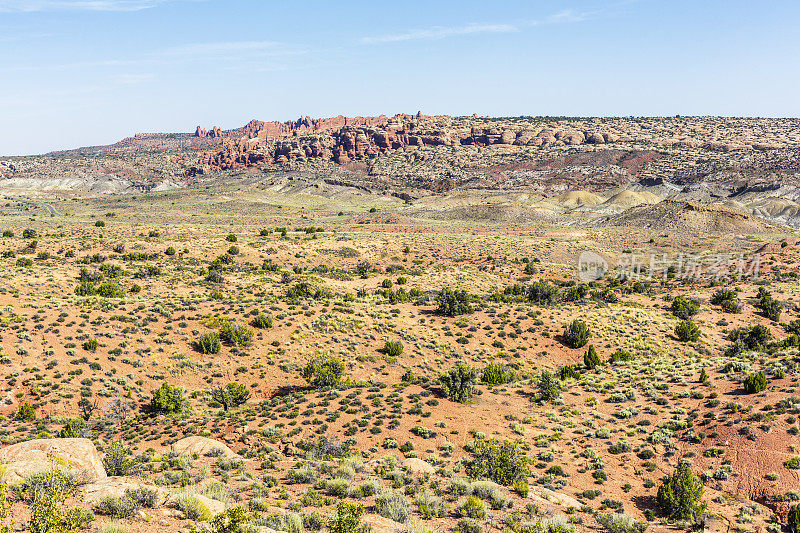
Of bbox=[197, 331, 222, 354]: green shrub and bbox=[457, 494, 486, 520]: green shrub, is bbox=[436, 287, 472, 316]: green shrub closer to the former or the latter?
bbox=[197, 331, 222, 354]: green shrub

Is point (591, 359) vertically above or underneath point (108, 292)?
underneath

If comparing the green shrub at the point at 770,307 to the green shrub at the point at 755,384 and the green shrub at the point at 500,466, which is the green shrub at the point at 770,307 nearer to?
the green shrub at the point at 755,384

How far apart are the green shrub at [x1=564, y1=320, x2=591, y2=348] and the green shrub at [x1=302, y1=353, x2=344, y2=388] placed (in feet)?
51.7

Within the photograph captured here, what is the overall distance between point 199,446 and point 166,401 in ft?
17.6

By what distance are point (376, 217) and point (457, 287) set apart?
182 feet

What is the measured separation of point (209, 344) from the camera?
84.8ft

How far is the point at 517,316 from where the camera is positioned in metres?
34.3

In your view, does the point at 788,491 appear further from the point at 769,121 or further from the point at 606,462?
the point at 769,121

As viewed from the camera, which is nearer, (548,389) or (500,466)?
(500,466)

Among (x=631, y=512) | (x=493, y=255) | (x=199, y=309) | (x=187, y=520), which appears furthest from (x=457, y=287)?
(x=187, y=520)

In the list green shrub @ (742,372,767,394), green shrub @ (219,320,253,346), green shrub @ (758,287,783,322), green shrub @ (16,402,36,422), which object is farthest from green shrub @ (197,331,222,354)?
green shrub @ (758,287,783,322)

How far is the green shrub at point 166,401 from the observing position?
20312 millimetres
